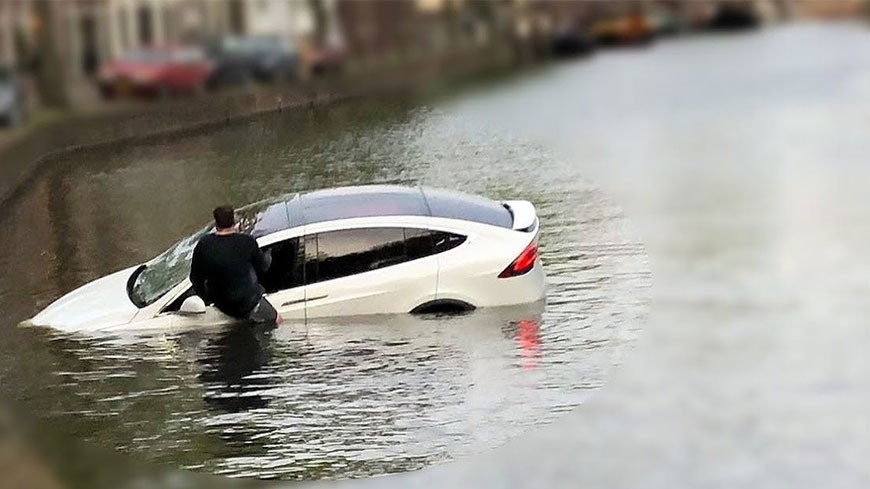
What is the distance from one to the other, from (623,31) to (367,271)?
26.9 m

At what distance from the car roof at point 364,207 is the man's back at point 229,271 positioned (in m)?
0.03

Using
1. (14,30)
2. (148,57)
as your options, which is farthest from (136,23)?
(148,57)

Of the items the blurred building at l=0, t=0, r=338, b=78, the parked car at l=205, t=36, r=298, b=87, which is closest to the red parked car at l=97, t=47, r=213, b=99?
the parked car at l=205, t=36, r=298, b=87

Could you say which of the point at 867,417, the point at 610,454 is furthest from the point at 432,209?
the point at 610,454

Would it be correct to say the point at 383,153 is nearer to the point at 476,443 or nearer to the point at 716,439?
the point at 476,443

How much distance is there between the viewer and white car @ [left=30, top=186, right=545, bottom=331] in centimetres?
117

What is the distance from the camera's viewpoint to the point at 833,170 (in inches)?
1259

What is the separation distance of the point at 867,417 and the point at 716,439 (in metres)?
6.23

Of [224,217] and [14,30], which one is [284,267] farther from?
[14,30]

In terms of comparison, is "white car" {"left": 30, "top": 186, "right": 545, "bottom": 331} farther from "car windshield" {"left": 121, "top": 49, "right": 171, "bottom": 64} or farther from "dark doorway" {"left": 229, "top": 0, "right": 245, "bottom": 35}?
"dark doorway" {"left": 229, "top": 0, "right": 245, "bottom": 35}

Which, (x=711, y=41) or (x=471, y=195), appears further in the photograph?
(x=711, y=41)

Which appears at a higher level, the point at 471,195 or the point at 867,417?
the point at 471,195

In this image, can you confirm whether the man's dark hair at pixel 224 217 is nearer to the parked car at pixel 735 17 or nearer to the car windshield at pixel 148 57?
the car windshield at pixel 148 57

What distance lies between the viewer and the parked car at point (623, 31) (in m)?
25.2
